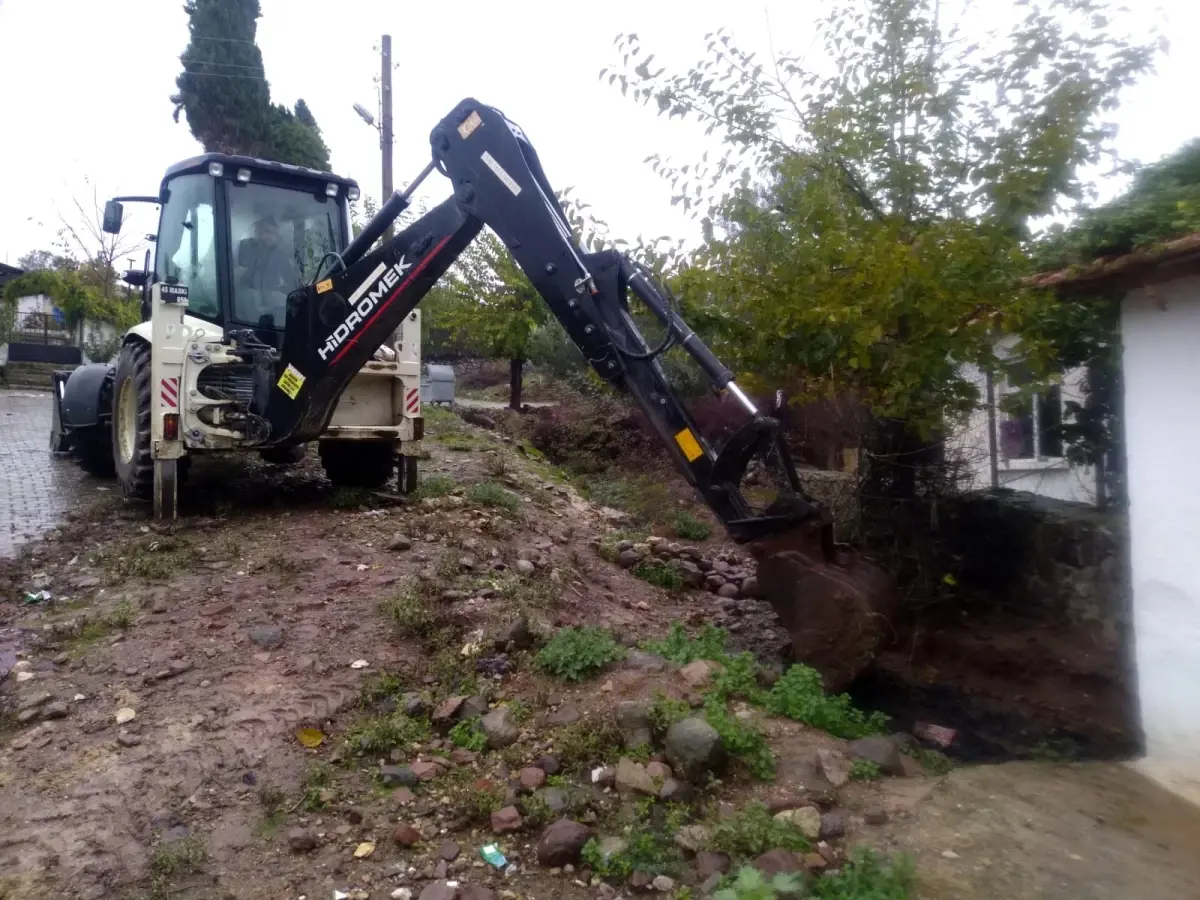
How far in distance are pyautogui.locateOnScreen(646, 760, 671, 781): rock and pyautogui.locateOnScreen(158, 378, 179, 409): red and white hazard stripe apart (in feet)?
18.0

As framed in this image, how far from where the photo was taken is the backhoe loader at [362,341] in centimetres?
564

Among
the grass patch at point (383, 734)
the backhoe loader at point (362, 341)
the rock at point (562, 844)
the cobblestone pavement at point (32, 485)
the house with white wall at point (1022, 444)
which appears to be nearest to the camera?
the rock at point (562, 844)

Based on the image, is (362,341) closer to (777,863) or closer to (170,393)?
(170,393)

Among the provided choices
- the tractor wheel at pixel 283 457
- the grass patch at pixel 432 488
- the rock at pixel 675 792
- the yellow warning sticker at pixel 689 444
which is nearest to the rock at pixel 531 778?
the rock at pixel 675 792

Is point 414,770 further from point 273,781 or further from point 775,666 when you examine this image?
point 775,666

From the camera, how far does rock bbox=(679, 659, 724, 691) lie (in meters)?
5.38

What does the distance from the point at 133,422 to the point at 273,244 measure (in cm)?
220

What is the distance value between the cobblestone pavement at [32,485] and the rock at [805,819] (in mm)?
6619

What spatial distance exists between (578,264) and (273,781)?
3.17 metres

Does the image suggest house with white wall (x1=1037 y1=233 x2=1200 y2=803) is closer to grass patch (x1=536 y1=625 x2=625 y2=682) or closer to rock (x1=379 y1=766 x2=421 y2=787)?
grass patch (x1=536 y1=625 x2=625 y2=682)

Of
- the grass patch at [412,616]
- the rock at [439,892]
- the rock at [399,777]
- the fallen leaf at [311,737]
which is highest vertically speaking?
the grass patch at [412,616]

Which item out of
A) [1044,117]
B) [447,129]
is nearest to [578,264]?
[447,129]

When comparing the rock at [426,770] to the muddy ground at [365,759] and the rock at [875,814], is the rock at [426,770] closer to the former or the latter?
the muddy ground at [365,759]

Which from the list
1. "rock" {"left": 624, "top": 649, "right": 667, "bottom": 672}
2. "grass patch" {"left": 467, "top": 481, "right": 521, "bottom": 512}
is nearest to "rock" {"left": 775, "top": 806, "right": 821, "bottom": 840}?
"rock" {"left": 624, "top": 649, "right": 667, "bottom": 672}
